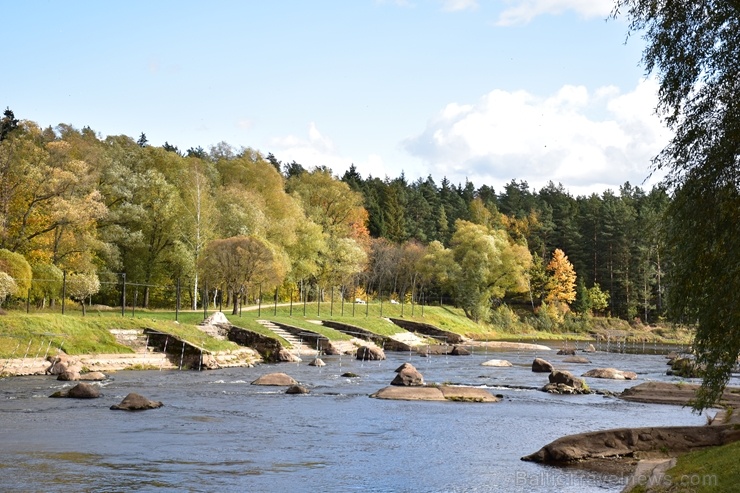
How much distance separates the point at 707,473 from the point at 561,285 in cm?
11159

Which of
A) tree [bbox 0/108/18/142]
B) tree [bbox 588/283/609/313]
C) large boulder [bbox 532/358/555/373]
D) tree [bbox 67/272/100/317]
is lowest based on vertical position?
large boulder [bbox 532/358/555/373]

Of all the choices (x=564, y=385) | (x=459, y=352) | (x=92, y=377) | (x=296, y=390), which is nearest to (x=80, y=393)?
(x=92, y=377)

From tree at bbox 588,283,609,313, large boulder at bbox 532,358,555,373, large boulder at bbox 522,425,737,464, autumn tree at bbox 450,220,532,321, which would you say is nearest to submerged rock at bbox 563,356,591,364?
large boulder at bbox 532,358,555,373

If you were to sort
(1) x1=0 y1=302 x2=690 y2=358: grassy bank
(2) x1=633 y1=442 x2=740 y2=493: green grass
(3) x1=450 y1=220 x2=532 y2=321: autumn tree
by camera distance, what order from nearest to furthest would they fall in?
(2) x1=633 y1=442 x2=740 y2=493: green grass
(1) x1=0 y1=302 x2=690 y2=358: grassy bank
(3) x1=450 y1=220 x2=532 y2=321: autumn tree

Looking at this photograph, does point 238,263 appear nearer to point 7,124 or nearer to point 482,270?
point 7,124

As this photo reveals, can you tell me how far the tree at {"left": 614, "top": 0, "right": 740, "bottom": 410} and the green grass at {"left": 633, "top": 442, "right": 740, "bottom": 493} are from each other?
106 centimetres

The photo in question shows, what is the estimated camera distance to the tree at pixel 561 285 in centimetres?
12188

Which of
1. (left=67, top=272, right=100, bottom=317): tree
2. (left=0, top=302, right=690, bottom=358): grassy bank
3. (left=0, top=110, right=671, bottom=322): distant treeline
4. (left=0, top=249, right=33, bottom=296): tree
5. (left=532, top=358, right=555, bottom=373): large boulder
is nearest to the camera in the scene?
(left=0, top=302, right=690, bottom=358): grassy bank

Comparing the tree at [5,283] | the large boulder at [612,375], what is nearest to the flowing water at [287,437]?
the large boulder at [612,375]

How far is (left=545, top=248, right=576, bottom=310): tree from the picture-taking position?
12188 cm

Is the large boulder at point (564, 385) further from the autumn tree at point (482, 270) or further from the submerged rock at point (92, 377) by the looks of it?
the autumn tree at point (482, 270)

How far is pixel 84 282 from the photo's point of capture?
53.2 metres

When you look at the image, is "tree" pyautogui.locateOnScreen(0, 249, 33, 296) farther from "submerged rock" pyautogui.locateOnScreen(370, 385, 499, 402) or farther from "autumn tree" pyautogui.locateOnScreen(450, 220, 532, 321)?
"autumn tree" pyautogui.locateOnScreen(450, 220, 532, 321)

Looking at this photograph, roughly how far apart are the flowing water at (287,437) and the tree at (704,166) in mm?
4374
